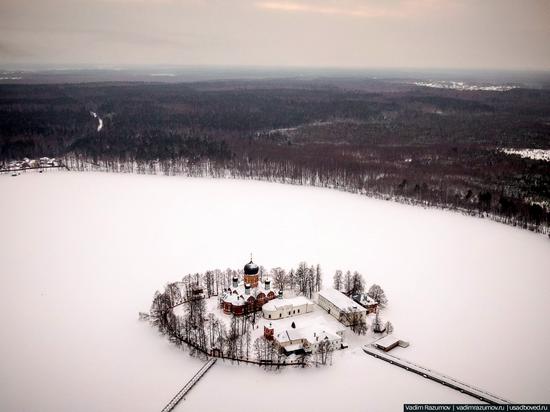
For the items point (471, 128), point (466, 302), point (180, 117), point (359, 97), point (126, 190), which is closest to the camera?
point (466, 302)

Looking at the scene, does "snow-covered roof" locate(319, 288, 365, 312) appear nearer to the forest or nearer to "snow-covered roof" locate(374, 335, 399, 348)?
"snow-covered roof" locate(374, 335, 399, 348)

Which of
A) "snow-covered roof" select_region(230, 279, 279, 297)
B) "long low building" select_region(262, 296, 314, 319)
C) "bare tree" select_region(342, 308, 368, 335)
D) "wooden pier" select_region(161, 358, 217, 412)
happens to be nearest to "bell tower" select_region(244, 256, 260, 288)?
"snow-covered roof" select_region(230, 279, 279, 297)

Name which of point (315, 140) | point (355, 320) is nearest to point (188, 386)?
point (355, 320)

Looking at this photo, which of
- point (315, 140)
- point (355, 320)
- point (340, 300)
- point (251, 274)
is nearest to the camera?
point (355, 320)

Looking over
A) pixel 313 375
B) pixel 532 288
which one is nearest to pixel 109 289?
pixel 313 375

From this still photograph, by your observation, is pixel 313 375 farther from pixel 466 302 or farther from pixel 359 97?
pixel 359 97

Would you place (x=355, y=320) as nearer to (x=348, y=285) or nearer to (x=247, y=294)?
(x=348, y=285)
